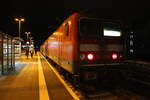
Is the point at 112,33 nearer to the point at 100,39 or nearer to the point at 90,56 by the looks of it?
the point at 100,39

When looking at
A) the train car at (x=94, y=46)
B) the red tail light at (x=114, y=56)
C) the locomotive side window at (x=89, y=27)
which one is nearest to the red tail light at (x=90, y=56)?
the train car at (x=94, y=46)

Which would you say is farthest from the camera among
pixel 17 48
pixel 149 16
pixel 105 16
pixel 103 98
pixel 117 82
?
pixel 149 16

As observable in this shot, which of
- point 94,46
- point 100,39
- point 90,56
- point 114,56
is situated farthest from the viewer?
point 114,56

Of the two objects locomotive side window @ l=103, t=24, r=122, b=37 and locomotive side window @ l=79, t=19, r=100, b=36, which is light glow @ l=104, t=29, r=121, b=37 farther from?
locomotive side window @ l=79, t=19, r=100, b=36

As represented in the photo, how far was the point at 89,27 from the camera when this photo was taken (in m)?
8.09

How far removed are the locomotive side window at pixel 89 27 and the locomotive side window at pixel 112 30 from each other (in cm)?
33

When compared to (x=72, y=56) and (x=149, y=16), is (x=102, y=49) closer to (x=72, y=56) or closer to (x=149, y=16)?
(x=72, y=56)

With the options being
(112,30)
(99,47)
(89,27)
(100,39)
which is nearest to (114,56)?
(99,47)

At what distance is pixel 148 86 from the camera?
9531mm

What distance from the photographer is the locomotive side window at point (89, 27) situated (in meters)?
7.89

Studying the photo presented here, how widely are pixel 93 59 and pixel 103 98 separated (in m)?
1.57

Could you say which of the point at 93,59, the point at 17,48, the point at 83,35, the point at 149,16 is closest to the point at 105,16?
the point at 83,35

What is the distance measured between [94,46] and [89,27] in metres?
0.78

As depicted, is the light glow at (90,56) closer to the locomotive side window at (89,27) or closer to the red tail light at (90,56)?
the red tail light at (90,56)
